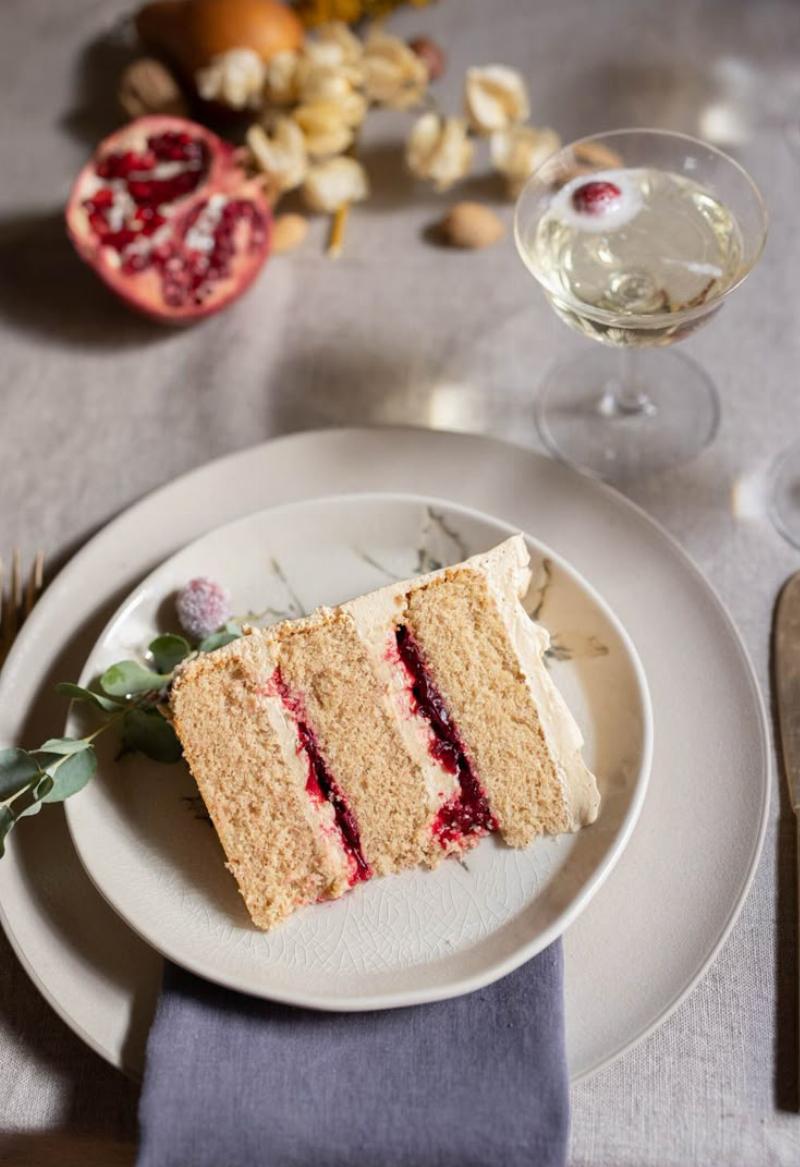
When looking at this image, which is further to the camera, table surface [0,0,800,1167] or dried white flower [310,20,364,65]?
dried white flower [310,20,364,65]

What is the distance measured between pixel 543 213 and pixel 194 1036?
1210 mm

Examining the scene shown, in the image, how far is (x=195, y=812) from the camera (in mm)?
1463

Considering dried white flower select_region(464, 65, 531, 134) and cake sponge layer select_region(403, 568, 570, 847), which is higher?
dried white flower select_region(464, 65, 531, 134)

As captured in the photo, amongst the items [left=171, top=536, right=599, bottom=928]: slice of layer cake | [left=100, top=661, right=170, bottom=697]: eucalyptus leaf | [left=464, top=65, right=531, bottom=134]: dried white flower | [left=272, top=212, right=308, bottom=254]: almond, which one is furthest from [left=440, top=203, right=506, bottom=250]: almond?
[left=100, top=661, right=170, bottom=697]: eucalyptus leaf

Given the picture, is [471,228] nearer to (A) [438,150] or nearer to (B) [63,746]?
(A) [438,150]

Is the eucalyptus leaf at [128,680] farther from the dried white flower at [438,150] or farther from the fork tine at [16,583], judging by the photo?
the dried white flower at [438,150]

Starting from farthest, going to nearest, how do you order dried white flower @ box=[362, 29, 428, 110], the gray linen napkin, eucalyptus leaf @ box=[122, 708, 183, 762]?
1. dried white flower @ box=[362, 29, 428, 110]
2. eucalyptus leaf @ box=[122, 708, 183, 762]
3. the gray linen napkin

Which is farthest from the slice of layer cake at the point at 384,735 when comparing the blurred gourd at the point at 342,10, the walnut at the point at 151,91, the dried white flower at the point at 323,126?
the blurred gourd at the point at 342,10

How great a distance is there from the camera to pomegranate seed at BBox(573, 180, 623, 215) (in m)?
1.66

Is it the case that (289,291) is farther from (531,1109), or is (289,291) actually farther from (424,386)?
(531,1109)

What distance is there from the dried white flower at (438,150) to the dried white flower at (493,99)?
0.04 m

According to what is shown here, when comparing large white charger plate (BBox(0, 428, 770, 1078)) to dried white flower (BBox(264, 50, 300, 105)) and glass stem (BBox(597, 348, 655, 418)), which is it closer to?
glass stem (BBox(597, 348, 655, 418))

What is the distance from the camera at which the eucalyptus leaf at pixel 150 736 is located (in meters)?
1.47

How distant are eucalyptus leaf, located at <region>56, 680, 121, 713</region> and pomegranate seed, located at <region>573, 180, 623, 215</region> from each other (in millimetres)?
962
